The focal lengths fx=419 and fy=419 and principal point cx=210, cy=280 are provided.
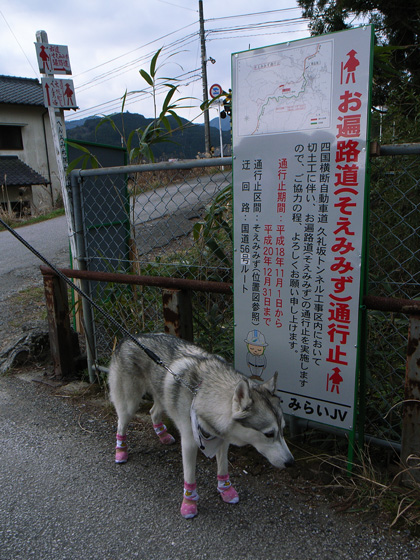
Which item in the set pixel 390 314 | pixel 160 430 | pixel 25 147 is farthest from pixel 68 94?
pixel 25 147

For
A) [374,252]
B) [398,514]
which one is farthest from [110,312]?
[398,514]

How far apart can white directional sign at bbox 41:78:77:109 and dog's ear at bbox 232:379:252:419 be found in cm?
307

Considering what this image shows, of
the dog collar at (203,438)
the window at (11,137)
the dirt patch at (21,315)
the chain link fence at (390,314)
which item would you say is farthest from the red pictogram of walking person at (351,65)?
the window at (11,137)

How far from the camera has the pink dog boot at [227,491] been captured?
93.4 inches

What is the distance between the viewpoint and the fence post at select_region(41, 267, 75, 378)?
375 centimetres

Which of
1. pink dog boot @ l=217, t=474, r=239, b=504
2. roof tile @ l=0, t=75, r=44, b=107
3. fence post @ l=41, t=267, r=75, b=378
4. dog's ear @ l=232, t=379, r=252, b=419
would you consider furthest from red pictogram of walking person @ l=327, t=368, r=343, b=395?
roof tile @ l=0, t=75, r=44, b=107

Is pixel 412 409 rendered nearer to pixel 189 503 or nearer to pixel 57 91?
pixel 189 503

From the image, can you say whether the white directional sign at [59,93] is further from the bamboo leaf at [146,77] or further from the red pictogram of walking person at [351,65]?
the red pictogram of walking person at [351,65]

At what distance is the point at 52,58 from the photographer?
375cm

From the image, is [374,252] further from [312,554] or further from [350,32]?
[312,554]

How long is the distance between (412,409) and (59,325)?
293 centimetres

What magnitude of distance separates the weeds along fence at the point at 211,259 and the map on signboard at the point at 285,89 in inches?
14.5

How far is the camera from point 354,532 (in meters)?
2.12

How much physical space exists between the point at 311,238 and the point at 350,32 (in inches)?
39.3
